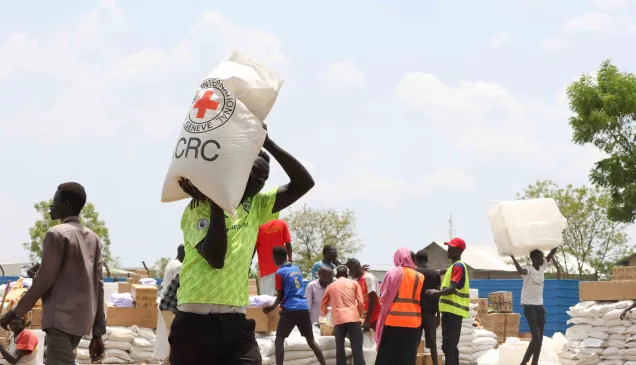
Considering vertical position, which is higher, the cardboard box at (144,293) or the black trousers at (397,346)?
the cardboard box at (144,293)

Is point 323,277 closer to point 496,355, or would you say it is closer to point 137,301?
point 137,301

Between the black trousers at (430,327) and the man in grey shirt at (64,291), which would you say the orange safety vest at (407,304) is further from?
the man in grey shirt at (64,291)

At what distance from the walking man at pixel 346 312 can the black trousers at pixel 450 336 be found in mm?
1045

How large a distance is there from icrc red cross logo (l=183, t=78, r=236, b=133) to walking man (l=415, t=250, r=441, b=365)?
293 inches

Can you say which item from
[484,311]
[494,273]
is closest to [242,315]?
[484,311]

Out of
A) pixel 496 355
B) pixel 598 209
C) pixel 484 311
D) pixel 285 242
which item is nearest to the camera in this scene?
pixel 285 242

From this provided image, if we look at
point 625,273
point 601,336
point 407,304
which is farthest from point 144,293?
point 625,273

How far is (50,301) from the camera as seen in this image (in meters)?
6.14

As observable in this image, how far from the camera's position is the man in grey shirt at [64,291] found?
240 inches

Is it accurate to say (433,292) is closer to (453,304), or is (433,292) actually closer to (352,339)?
(453,304)

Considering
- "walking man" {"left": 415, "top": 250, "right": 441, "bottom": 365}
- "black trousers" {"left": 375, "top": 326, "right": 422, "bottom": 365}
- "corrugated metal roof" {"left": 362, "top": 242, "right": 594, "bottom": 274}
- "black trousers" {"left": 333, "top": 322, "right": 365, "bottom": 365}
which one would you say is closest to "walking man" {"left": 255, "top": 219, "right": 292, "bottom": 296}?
"black trousers" {"left": 333, "top": 322, "right": 365, "bottom": 365}

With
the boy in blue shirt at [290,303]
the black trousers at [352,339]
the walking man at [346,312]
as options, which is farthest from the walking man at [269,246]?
the boy in blue shirt at [290,303]

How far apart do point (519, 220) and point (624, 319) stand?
2.24 meters

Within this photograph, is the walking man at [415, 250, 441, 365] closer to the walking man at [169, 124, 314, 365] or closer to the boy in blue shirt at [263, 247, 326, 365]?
the boy in blue shirt at [263, 247, 326, 365]
